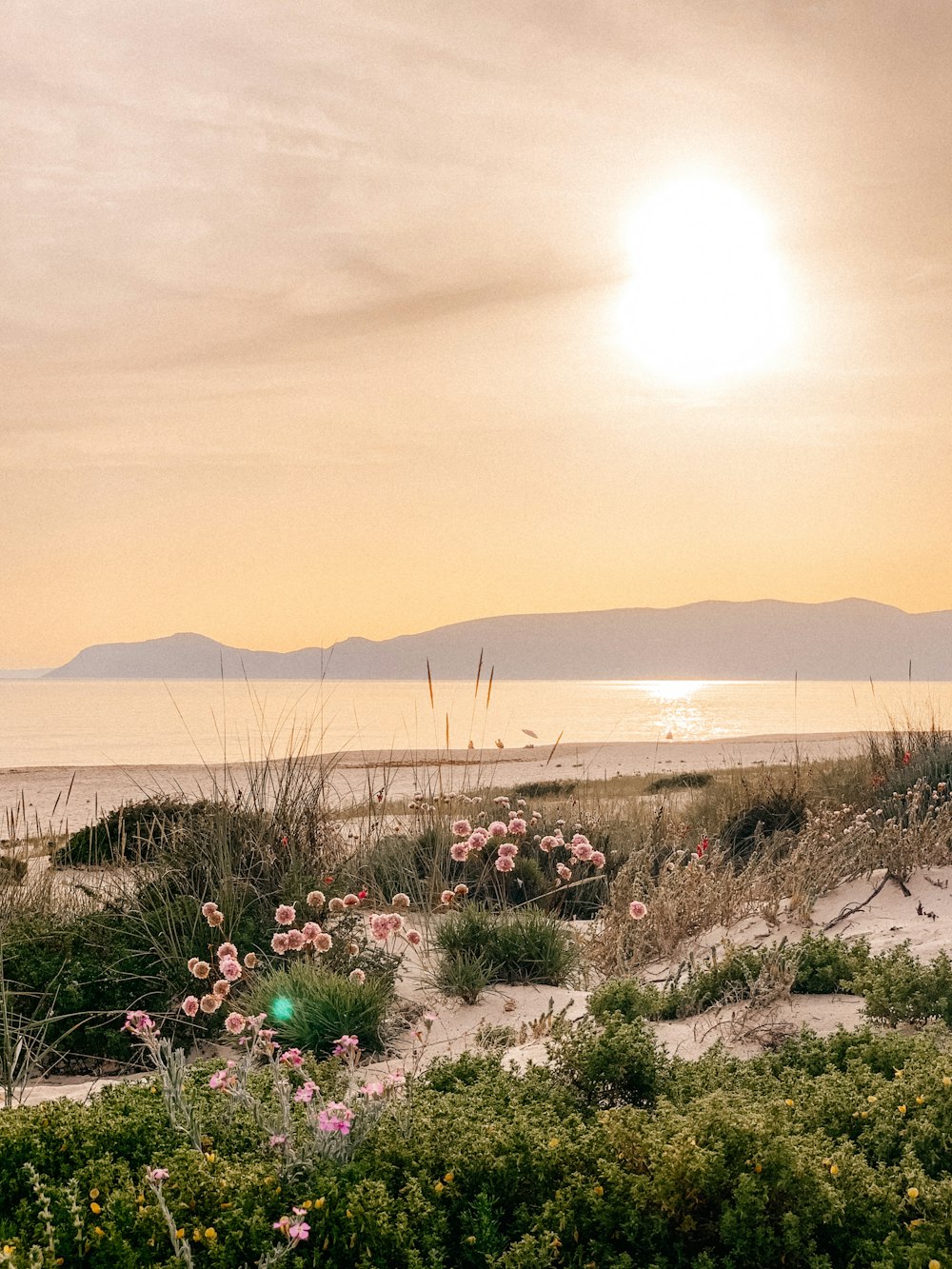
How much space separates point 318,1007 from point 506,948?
1.52 metres

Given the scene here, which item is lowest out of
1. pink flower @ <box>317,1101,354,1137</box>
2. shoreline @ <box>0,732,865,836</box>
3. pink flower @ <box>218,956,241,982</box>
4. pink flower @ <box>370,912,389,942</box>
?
shoreline @ <box>0,732,865,836</box>

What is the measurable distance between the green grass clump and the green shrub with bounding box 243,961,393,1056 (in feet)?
2.85

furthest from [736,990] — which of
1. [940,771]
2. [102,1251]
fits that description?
[940,771]

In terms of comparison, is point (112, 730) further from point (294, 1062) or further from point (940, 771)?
point (294, 1062)

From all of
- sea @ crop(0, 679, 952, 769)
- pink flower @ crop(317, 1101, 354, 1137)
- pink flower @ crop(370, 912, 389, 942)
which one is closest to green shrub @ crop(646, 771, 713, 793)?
sea @ crop(0, 679, 952, 769)

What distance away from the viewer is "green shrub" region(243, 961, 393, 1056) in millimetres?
5012

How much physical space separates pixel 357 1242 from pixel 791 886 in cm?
501

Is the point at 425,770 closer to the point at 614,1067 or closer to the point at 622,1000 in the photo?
the point at 622,1000

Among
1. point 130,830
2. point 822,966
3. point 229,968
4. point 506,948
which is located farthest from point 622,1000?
point 130,830

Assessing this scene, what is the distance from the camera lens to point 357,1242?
284 centimetres

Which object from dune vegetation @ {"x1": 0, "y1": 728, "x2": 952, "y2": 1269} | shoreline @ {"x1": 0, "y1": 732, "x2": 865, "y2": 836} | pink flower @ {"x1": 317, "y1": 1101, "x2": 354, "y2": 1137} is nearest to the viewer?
dune vegetation @ {"x1": 0, "y1": 728, "x2": 952, "y2": 1269}

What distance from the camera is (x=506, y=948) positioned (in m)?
6.25

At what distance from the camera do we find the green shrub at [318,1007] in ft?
16.4

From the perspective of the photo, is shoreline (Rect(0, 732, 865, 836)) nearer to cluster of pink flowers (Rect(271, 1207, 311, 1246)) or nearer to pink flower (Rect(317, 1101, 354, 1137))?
pink flower (Rect(317, 1101, 354, 1137))
